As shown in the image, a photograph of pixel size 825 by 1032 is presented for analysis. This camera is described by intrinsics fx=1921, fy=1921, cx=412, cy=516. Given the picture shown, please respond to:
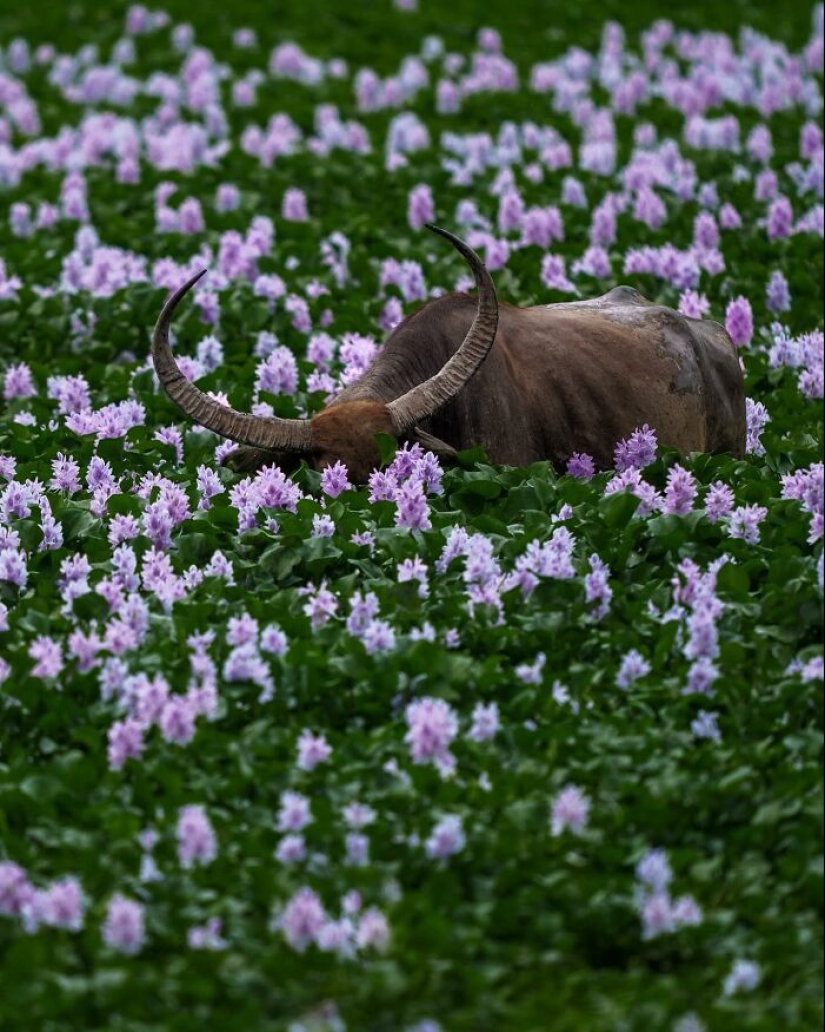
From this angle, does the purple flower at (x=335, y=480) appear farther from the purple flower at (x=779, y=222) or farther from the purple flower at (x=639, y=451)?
the purple flower at (x=779, y=222)

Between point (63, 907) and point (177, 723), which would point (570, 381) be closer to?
point (177, 723)

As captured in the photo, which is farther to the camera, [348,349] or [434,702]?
[348,349]

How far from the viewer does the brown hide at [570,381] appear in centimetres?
895

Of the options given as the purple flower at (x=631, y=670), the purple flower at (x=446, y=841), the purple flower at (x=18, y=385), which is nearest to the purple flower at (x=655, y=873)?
the purple flower at (x=446, y=841)

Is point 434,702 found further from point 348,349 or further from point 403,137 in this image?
point 403,137

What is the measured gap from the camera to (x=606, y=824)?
5.90 metres

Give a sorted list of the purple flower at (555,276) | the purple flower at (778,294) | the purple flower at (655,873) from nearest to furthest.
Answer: the purple flower at (655,873)
the purple flower at (778,294)
the purple flower at (555,276)

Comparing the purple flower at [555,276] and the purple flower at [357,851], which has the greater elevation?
the purple flower at [357,851]

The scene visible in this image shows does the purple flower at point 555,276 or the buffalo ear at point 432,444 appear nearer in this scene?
the buffalo ear at point 432,444

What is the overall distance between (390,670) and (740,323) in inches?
202

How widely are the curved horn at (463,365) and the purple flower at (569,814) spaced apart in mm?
2974

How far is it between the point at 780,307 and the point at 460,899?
6918 mm

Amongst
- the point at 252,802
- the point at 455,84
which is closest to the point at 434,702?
the point at 252,802

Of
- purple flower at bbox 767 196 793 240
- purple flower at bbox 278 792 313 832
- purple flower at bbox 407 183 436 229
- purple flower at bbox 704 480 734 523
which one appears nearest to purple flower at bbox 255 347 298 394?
purple flower at bbox 704 480 734 523
